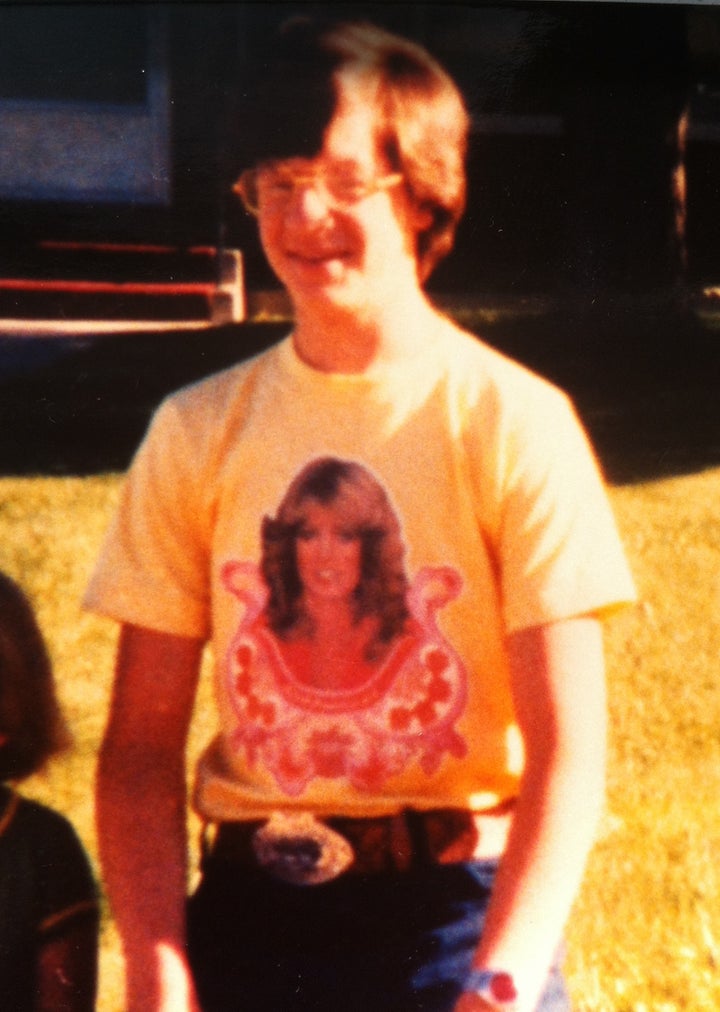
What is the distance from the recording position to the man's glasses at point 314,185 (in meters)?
1.05

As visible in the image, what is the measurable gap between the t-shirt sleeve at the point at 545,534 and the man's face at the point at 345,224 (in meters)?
0.17

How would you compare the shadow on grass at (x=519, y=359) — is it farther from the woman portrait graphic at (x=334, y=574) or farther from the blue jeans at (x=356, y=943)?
the blue jeans at (x=356, y=943)

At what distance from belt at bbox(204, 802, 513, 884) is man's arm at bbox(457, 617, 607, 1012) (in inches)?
1.8

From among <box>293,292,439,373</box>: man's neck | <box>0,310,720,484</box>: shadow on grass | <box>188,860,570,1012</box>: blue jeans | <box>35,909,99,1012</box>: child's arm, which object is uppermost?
<box>293,292,439,373</box>: man's neck

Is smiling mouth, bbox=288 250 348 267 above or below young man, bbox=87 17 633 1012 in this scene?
above

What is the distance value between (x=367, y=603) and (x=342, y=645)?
44mm

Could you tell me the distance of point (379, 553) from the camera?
108 cm

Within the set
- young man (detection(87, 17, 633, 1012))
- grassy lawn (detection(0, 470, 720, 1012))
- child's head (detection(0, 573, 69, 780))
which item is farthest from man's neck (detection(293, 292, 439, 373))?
child's head (detection(0, 573, 69, 780))

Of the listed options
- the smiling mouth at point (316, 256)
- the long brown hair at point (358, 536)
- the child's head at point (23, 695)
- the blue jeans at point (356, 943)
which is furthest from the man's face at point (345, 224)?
the blue jeans at point (356, 943)

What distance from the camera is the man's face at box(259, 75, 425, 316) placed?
104cm

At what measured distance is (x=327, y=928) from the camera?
1103 mm

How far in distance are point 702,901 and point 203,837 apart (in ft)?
1.71

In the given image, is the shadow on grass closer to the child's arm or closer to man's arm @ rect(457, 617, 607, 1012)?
man's arm @ rect(457, 617, 607, 1012)

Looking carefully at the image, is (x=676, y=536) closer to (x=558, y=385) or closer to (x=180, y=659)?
(x=558, y=385)
